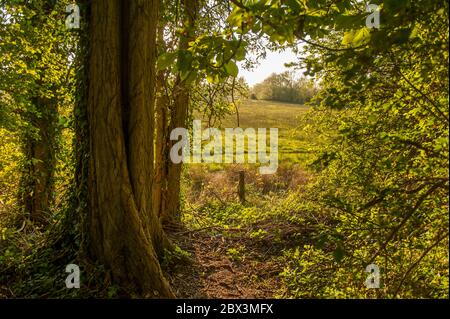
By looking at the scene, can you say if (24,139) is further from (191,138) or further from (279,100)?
(279,100)

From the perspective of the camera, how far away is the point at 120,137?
3803 mm

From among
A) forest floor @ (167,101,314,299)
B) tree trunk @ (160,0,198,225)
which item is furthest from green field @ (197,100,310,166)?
tree trunk @ (160,0,198,225)

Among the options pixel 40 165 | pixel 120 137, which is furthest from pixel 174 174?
pixel 120 137

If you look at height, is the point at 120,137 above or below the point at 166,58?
below

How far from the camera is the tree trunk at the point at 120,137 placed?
3.75 metres

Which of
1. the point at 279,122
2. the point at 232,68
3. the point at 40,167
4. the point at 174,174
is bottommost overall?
the point at 174,174

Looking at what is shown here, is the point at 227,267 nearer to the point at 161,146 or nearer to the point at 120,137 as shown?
the point at 161,146

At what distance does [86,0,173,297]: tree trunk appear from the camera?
3.75 m

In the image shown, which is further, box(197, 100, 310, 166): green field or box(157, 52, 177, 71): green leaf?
box(197, 100, 310, 166): green field

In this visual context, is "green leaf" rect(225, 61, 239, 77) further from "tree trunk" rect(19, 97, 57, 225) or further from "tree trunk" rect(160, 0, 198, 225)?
"tree trunk" rect(19, 97, 57, 225)

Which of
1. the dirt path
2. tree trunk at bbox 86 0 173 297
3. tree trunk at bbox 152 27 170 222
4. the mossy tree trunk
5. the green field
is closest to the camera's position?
tree trunk at bbox 86 0 173 297

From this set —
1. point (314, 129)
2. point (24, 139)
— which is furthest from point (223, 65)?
point (24, 139)

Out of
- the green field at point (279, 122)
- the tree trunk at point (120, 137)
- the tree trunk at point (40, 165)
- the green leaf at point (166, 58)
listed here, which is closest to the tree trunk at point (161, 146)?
the tree trunk at point (40, 165)

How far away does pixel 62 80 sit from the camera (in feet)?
21.3
